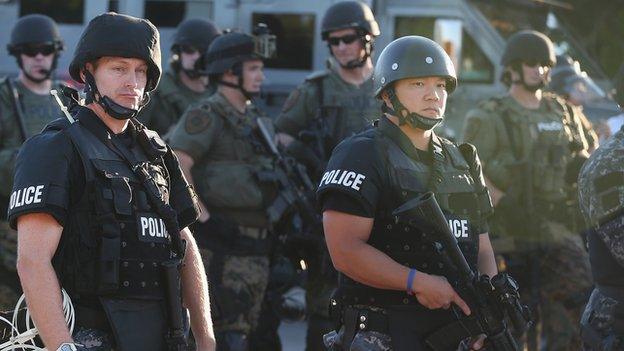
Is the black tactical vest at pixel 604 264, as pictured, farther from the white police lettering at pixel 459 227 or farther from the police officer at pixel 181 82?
the police officer at pixel 181 82

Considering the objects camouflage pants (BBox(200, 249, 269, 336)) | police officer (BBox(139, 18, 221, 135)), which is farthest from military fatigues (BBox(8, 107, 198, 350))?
police officer (BBox(139, 18, 221, 135))

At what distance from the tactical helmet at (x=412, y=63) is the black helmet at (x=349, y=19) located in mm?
3361

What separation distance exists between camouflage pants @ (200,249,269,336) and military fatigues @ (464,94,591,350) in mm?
1710

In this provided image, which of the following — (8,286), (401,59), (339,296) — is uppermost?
(401,59)

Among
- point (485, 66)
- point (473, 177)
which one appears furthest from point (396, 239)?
point (485, 66)

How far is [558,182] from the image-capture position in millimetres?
8398

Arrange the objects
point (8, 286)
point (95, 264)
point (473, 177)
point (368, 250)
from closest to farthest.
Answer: point (95, 264), point (368, 250), point (473, 177), point (8, 286)

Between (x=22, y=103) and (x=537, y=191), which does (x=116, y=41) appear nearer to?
(x=22, y=103)

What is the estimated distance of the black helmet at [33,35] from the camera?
28.5 feet

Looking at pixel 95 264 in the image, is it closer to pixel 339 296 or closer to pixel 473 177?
pixel 339 296

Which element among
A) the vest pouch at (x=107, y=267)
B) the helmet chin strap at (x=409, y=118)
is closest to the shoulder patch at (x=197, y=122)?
the helmet chin strap at (x=409, y=118)

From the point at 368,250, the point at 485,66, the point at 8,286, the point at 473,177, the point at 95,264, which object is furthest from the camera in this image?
the point at 485,66

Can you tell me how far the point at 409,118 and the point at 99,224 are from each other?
4.28ft

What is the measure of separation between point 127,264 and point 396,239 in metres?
1.05
